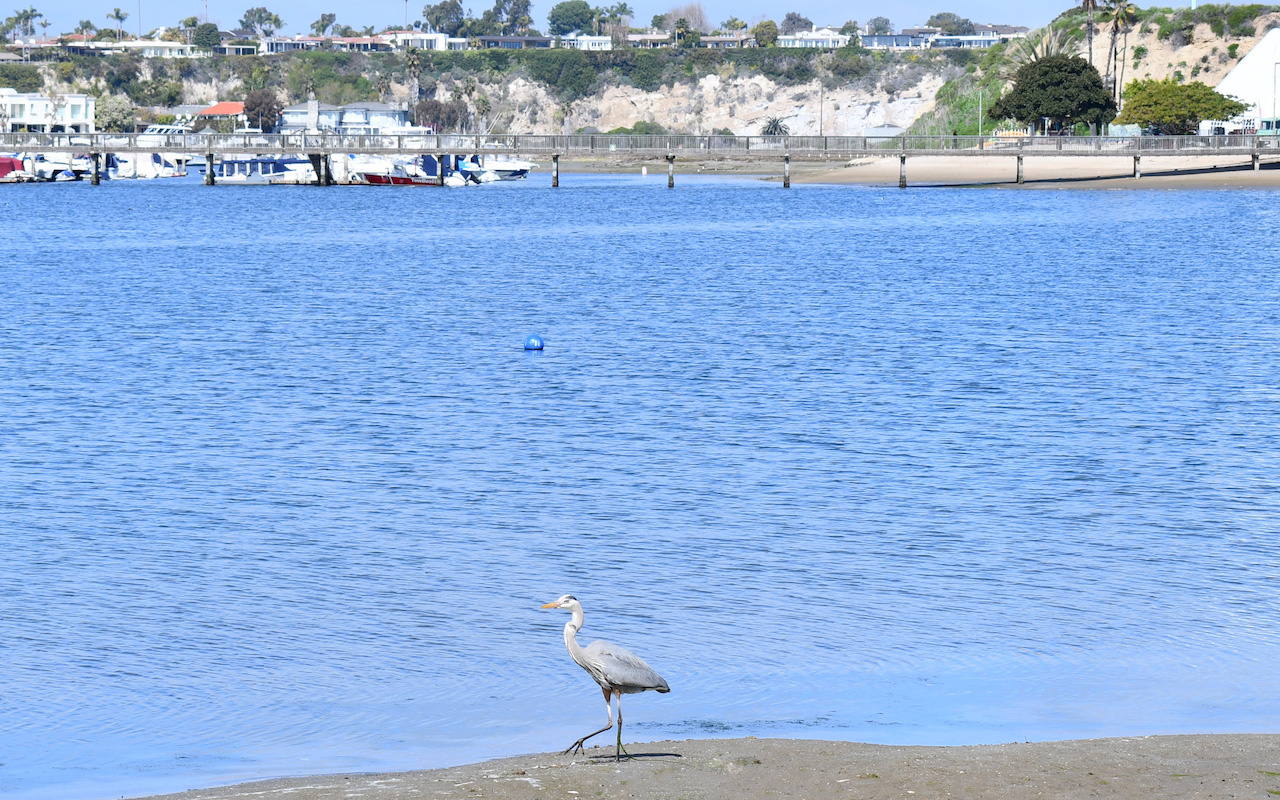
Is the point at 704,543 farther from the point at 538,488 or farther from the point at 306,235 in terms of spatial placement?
the point at 306,235

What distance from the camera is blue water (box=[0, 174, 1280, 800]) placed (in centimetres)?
1227

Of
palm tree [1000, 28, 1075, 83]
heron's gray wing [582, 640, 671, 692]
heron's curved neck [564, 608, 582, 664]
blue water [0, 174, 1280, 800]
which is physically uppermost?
palm tree [1000, 28, 1075, 83]

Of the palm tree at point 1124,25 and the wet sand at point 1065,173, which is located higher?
the palm tree at point 1124,25

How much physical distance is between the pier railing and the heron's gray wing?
9996 centimetres

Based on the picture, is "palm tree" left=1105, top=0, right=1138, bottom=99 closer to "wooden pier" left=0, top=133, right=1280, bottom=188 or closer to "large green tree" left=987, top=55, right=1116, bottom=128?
"large green tree" left=987, top=55, right=1116, bottom=128

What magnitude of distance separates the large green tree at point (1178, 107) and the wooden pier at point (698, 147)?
11837 mm

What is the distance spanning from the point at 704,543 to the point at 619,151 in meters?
94.2

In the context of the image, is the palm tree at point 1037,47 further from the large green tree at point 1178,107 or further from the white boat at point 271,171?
the white boat at point 271,171

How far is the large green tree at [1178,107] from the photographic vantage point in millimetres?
124750

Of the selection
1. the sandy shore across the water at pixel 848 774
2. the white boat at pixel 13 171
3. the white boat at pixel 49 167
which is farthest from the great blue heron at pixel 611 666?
the white boat at pixel 49 167

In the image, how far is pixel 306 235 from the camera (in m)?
79.4

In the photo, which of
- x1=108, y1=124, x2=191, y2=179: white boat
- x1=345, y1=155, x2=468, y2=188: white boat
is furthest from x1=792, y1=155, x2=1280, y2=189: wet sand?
x1=108, y1=124, x2=191, y2=179: white boat

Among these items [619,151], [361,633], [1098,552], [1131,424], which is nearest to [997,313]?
[1131,424]

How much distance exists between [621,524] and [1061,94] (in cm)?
10784
